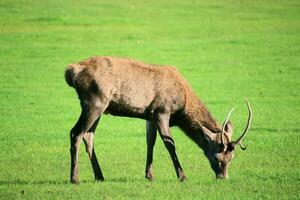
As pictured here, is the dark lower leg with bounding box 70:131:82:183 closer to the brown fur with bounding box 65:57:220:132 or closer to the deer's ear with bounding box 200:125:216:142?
the brown fur with bounding box 65:57:220:132

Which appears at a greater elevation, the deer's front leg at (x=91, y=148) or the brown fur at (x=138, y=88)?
the brown fur at (x=138, y=88)

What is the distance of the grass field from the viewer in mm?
11578

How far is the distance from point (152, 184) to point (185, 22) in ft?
82.5

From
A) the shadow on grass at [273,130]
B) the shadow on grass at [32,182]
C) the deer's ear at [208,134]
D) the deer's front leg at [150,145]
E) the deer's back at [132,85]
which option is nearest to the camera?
the shadow on grass at [32,182]

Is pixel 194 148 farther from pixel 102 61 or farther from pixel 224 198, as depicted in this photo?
pixel 224 198

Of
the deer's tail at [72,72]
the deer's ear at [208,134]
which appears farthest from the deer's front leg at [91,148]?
the deer's ear at [208,134]

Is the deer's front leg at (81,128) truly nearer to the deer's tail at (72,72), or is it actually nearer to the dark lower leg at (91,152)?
the dark lower leg at (91,152)

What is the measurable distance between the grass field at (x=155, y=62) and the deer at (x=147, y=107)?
1.44ft

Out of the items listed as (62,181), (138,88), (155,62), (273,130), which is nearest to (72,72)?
(138,88)

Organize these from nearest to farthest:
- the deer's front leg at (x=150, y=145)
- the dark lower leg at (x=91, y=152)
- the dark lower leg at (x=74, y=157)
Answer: the dark lower leg at (x=74, y=157) → the dark lower leg at (x=91, y=152) → the deer's front leg at (x=150, y=145)

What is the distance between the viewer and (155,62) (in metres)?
27.7

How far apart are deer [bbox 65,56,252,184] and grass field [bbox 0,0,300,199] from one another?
0.44 m

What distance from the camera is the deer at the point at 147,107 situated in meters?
11.9

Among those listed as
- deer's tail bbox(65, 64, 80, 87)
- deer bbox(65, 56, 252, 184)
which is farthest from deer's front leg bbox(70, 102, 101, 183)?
deer's tail bbox(65, 64, 80, 87)
